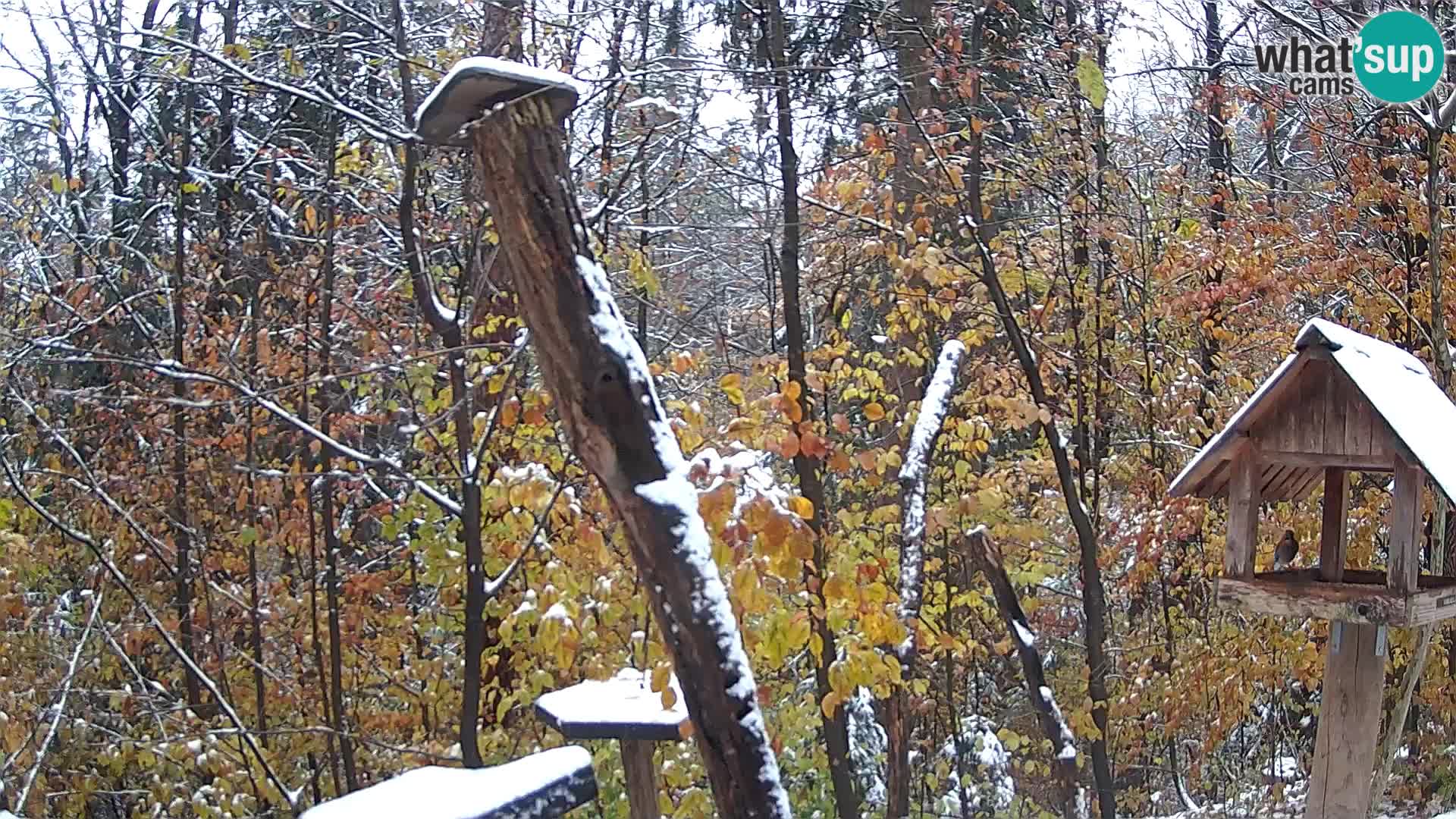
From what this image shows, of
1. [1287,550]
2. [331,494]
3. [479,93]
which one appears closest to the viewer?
[479,93]

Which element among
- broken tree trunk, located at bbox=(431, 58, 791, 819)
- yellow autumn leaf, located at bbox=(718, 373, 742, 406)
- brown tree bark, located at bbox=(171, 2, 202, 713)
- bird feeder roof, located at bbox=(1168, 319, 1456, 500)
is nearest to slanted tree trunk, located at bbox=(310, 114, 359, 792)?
brown tree bark, located at bbox=(171, 2, 202, 713)

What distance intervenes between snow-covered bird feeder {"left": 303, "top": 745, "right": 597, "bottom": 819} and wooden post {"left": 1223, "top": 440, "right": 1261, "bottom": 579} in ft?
7.60

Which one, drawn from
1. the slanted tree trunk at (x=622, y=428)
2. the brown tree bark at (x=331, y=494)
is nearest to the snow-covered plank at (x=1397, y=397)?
the slanted tree trunk at (x=622, y=428)

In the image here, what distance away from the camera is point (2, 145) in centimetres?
1017

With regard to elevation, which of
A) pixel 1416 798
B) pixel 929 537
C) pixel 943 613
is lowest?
pixel 1416 798

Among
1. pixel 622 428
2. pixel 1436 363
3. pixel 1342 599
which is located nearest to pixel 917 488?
pixel 1342 599

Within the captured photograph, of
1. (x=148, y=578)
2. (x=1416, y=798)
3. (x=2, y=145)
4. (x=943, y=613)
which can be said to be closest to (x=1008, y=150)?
(x=943, y=613)

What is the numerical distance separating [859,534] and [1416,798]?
4.48m

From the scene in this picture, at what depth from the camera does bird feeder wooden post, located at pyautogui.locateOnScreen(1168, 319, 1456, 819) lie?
11.4 ft

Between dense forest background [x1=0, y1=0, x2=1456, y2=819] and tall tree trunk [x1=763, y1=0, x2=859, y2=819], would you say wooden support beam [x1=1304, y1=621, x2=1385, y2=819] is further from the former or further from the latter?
tall tree trunk [x1=763, y1=0, x2=859, y2=819]

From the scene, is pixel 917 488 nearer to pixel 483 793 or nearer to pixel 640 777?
pixel 640 777

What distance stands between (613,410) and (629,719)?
1.13 metres

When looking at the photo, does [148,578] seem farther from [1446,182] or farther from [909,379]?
[1446,182]

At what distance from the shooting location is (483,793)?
2773 mm
